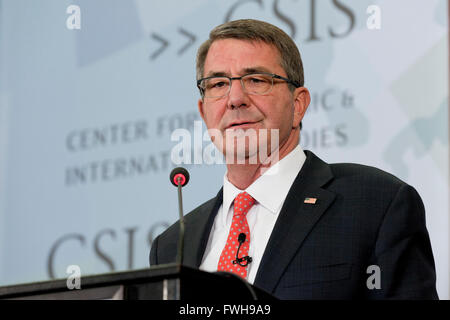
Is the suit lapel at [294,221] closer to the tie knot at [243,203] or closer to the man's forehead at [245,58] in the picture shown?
the tie knot at [243,203]

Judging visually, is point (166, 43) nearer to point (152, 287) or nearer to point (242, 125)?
point (242, 125)

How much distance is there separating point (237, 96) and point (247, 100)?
1.6 inches

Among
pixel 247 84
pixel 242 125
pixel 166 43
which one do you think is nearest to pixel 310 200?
pixel 242 125

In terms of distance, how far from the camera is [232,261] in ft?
8.73

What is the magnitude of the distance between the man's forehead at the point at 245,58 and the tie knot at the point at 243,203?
47 centimetres

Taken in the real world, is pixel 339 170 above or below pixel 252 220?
above

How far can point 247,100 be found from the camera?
2.90 metres

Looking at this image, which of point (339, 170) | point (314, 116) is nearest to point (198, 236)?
point (339, 170)

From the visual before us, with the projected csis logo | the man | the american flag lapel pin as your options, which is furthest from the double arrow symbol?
the american flag lapel pin

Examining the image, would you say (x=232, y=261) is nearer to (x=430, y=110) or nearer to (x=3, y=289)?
(x=3, y=289)

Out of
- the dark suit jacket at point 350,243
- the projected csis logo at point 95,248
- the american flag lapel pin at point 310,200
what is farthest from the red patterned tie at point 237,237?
the projected csis logo at point 95,248

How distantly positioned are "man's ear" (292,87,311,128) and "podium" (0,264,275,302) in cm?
128

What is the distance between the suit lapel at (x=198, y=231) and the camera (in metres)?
2.81
